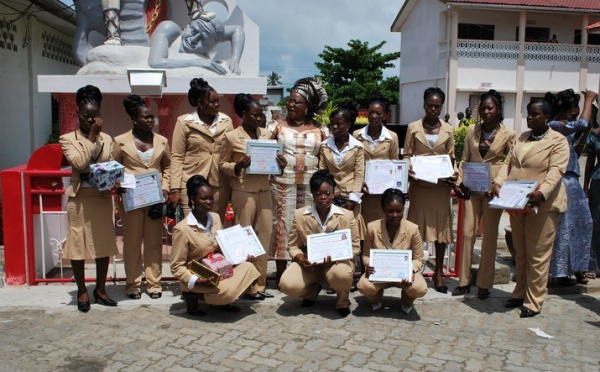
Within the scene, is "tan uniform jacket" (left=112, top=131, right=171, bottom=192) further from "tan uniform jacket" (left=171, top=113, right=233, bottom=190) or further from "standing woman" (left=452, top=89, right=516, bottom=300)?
"standing woman" (left=452, top=89, right=516, bottom=300)

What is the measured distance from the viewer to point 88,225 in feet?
16.9

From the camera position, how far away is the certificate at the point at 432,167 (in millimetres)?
5559

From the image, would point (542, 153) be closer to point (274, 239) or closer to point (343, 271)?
point (343, 271)

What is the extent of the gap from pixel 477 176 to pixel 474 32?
78.4 ft

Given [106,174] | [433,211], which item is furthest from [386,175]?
[106,174]

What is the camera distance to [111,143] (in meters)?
5.34

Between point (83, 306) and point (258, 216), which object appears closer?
point (83, 306)

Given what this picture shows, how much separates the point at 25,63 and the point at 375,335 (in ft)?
36.0

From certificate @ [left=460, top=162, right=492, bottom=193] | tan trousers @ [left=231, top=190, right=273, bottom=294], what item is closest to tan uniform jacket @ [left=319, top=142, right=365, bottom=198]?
tan trousers @ [left=231, top=190, right=273, bottom=294]

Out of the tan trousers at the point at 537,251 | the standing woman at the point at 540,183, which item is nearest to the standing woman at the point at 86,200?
the standing woman at the point at 540,183

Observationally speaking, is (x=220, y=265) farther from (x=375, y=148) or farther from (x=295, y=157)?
(x=375, y=148)

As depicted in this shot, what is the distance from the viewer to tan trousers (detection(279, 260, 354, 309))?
5090 millimetres

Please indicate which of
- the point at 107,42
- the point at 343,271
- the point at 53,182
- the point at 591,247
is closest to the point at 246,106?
the point at 343,271

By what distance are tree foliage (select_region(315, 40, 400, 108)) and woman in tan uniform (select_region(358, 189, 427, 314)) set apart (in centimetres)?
2746
